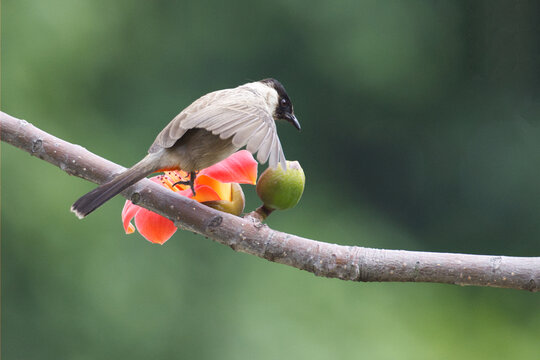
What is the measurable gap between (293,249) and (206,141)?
0.58 m

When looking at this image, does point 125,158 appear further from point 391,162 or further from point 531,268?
point 531,268

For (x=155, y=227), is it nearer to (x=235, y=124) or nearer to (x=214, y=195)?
(x=214, y=195)

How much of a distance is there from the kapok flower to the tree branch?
34 millimetres

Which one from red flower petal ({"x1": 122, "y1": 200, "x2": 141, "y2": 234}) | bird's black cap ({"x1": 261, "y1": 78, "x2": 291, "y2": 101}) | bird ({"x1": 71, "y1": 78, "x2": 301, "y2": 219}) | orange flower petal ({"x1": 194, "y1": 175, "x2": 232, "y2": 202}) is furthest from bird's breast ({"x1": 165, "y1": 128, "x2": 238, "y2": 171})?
bird's black cap ({"x1": 261, "y1": 78, "x2": 291, "y2": 101})

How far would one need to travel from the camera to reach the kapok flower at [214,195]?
4.90 ft

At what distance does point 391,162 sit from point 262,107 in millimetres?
5262

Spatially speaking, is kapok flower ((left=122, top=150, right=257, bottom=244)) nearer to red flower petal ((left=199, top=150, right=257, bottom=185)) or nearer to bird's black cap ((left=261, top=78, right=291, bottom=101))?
red flower petal ((left=199, top=150, right=257, bottom=185))

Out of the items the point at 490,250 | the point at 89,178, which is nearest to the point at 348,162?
the point at 490,250

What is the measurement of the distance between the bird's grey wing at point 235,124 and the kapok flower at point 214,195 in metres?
0.05

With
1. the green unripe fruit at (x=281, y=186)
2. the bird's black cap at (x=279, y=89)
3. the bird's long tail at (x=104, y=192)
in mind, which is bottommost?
the bird's long tail at (x=104, y=192)

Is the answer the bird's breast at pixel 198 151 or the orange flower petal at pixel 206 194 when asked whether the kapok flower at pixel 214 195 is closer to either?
the orange flower petal at pixel 206 194

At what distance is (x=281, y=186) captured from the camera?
156cm

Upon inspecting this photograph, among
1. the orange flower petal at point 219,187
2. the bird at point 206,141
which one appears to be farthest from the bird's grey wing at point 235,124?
the orange flower petal at point 219,187

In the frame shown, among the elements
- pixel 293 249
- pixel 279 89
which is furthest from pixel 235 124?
pixel 279 89
